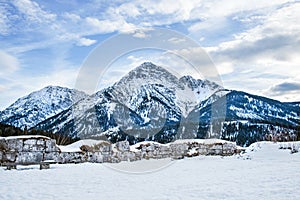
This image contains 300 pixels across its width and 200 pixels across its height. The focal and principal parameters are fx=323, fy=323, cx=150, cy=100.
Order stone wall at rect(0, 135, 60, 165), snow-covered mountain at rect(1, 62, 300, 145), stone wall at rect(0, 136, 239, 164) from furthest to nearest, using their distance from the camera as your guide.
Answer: snow-covered mountain at rect(1, 62, 300, 145) < stone wall at rect(0, 136, 239, 164) < stone wall at rect(0, 135, 60, 165)

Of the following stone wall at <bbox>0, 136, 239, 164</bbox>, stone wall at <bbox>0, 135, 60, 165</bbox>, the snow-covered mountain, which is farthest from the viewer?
the snow-covered mountain

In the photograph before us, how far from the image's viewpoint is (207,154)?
2300 cm

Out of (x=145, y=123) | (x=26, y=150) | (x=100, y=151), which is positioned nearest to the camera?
(x=26, y=150)

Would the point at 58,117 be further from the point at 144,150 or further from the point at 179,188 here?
the point at 179,188

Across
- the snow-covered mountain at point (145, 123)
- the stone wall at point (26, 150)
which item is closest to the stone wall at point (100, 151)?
the stone wall at point (26, 150)

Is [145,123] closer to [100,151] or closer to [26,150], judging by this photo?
[100,151]

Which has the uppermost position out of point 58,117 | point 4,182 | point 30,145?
point 58,117

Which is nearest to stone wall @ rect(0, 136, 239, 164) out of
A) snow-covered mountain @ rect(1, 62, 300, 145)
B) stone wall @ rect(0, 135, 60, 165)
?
stone wall @ rect(0, 135, 60, 165)

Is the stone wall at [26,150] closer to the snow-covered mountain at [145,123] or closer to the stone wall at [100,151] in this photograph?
the stone wall at [100,151]

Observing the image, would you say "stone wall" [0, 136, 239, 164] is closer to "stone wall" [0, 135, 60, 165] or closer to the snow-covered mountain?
"stone wall" [0, 135, 60, 165]

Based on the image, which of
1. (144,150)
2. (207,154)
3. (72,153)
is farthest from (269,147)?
(72,153)

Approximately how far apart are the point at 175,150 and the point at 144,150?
2893mm

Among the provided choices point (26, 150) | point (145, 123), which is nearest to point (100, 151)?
point (26, 150)

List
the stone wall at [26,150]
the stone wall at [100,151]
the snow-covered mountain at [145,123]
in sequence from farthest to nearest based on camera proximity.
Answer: the snow-covered mountain at [145,123], the stone wall at [100,151], the stone wall at [26,150]
